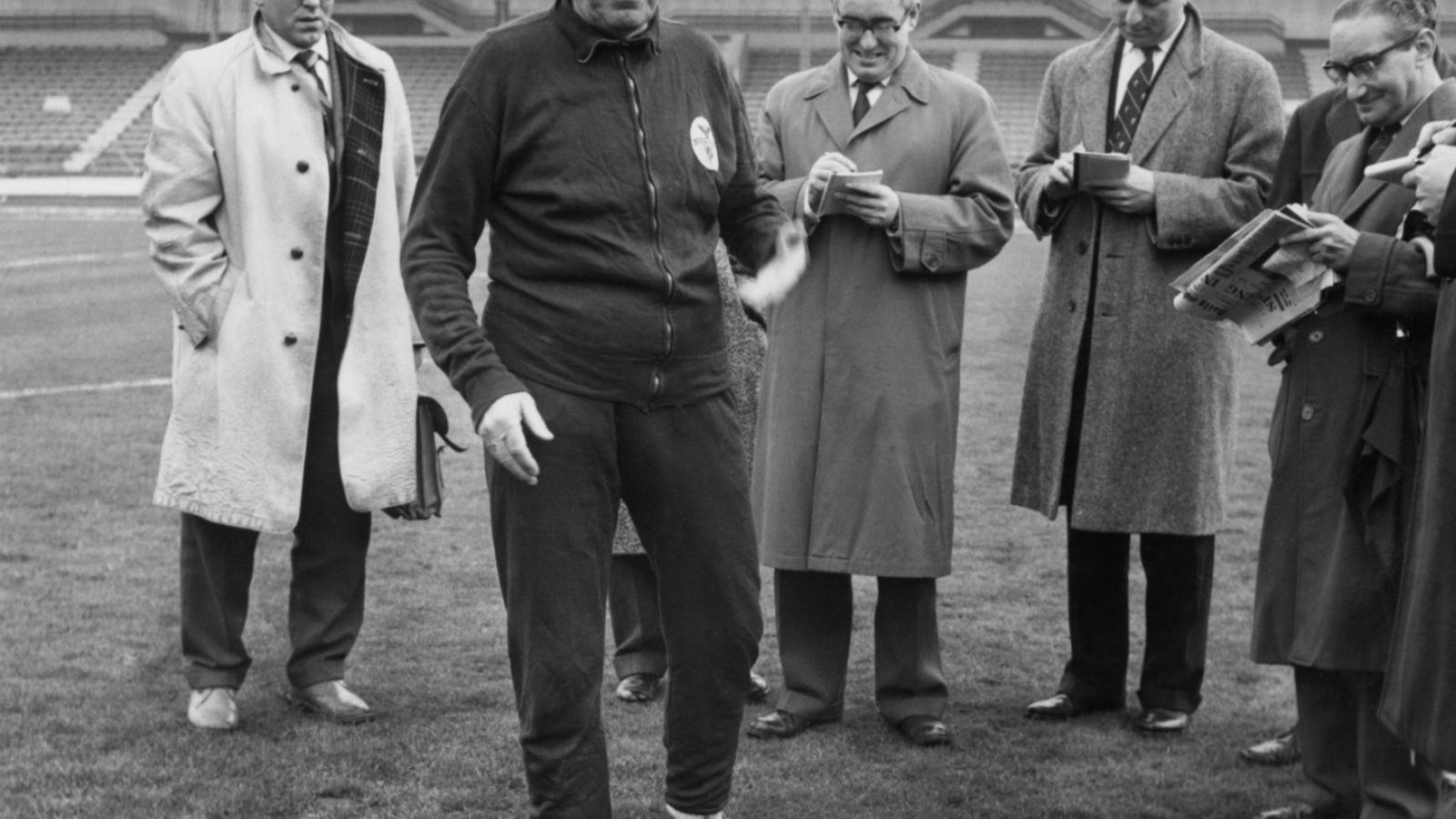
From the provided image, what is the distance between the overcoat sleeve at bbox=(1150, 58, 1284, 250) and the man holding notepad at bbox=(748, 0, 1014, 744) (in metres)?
0.42

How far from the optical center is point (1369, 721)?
392 cm

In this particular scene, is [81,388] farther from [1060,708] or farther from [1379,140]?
[1379,140]

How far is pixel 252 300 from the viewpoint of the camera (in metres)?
4.84

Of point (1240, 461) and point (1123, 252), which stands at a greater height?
point (1123, 252)

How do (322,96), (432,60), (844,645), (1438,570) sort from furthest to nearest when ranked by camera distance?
(432,60), (844,645), (322,96), (1438,570)

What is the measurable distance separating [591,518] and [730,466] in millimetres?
319

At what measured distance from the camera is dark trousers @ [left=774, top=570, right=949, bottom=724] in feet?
16.3

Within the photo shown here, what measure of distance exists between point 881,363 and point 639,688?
1.19 metres

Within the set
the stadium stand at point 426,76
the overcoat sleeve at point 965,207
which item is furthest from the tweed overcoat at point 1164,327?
the stadium stand at point 426,76

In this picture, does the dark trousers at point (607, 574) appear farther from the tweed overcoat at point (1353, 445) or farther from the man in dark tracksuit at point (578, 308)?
the tweed overcoat at point (1353, 445)

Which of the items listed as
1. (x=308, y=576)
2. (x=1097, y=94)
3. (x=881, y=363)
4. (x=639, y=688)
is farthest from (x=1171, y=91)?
(x=308, y=576)

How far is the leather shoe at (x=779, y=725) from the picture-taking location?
4891mm

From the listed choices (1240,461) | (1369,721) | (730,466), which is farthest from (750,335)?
(1240,461)

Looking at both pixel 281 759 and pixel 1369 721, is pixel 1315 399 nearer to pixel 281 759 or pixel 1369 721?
pixel 1369 721
